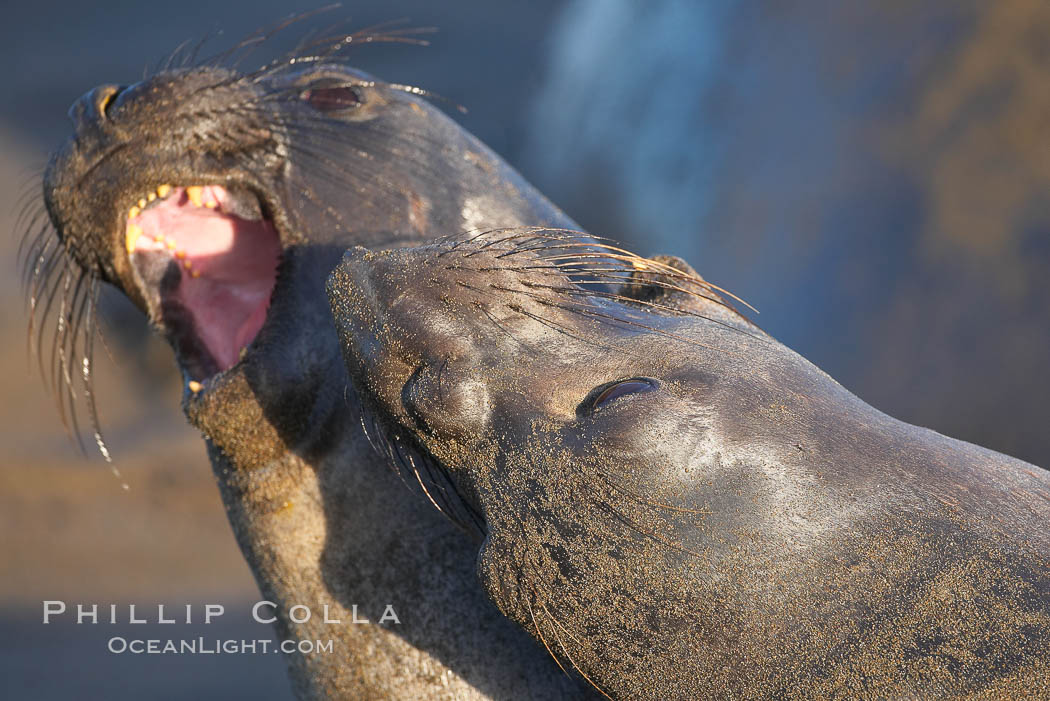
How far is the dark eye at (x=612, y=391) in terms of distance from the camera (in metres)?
2.27

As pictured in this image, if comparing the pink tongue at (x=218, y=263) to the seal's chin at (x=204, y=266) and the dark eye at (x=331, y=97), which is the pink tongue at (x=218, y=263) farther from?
the dark eye at (x=331, y=97)

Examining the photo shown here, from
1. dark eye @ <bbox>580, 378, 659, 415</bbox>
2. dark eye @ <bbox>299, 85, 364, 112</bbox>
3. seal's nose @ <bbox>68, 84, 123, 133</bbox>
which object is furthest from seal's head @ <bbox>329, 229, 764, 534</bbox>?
seal's nose @ <bbox>68, 84, 123, 133</bbox>

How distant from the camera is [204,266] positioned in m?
3.49

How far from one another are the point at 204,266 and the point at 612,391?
1.66 m

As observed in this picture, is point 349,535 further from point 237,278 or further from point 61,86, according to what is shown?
point 61,86

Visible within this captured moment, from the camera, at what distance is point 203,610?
698 centimetres

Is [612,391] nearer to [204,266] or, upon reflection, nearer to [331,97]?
[331,97]

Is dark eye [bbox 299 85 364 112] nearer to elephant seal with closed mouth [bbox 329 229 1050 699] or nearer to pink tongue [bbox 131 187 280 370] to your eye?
pink tongue [bbox 131 187 280 370]

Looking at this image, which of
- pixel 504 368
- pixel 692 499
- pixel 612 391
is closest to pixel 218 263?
pixel 504 368

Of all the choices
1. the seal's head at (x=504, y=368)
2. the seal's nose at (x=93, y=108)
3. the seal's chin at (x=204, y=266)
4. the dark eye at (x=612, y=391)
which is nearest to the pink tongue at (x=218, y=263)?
the seal's chin at (x=204, y=266)

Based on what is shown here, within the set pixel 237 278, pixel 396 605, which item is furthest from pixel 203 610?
pixel 396 605

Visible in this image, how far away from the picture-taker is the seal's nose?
3211 millimetres

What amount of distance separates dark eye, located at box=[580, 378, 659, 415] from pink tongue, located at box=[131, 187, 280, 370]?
1348mm

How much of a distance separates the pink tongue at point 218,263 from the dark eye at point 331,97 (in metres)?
0.36
